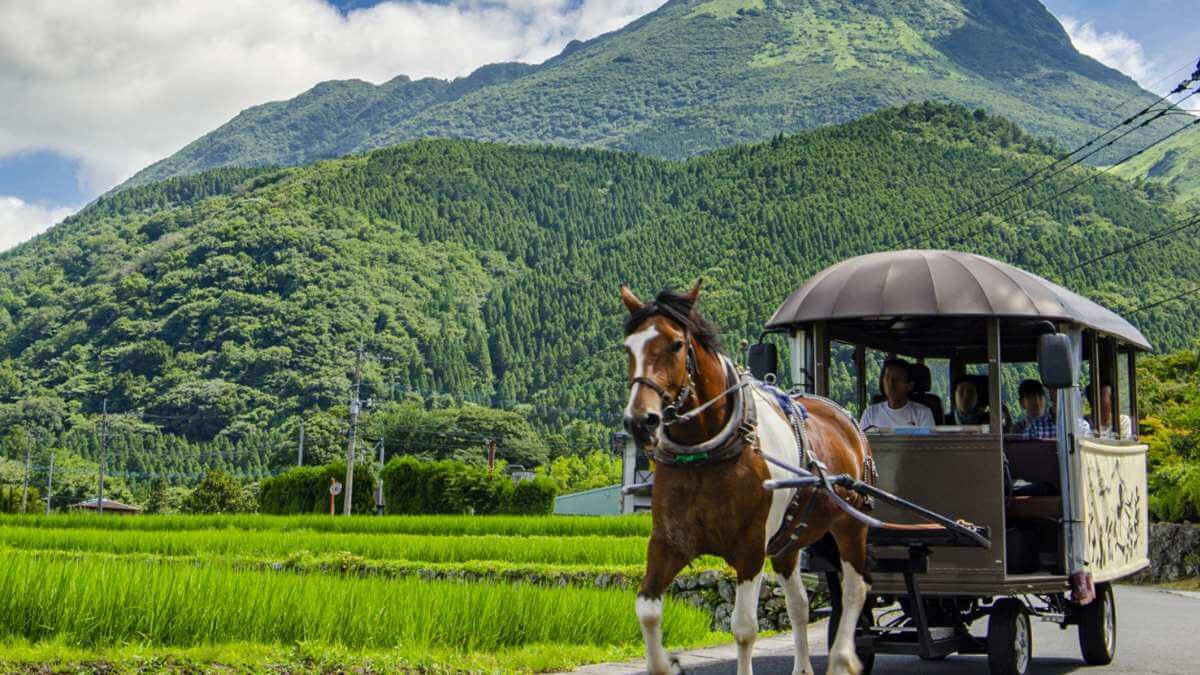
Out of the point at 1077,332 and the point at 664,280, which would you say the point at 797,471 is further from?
the point at 664,280

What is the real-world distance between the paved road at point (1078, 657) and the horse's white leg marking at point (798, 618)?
3.03ft

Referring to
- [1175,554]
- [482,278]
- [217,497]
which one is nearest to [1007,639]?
[1175,554]

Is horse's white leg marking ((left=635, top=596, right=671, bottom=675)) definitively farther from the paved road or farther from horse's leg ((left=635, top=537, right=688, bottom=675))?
the paved road

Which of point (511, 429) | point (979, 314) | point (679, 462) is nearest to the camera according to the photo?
point (679, 462)

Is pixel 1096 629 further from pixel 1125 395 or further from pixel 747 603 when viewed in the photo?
pixel 747 603

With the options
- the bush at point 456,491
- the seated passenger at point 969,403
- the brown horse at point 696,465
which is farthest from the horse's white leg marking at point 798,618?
the bush at point 456,491

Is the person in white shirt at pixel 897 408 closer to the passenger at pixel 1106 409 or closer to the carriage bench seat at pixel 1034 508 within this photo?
the carriage bench seat at pixel 1034 508

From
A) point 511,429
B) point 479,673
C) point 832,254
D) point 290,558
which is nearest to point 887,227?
point 832,254

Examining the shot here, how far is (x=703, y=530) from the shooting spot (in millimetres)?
6793

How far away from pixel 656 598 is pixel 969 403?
191 inches

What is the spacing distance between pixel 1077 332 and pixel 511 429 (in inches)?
3786

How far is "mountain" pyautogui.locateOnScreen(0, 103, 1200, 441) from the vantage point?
136m

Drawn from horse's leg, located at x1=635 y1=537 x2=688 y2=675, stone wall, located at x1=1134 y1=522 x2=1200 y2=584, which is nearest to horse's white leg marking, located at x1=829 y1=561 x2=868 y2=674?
horse's leg, located at x1=635 y1=537 x2=688 y2=675

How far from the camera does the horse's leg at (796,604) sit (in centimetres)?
779
